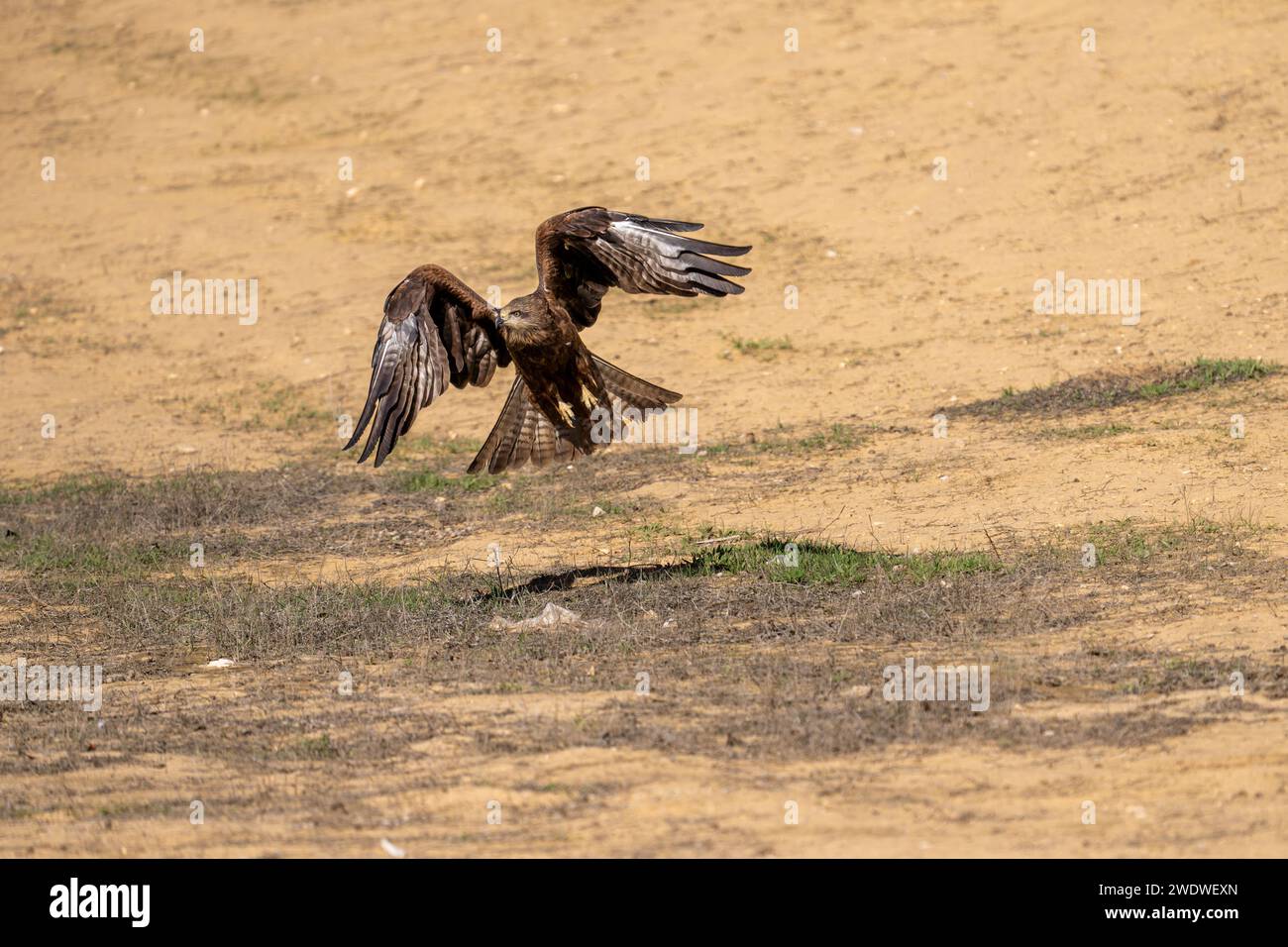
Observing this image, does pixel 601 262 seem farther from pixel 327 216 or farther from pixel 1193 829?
pixel 327 216

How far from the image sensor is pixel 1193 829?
16.6 feet

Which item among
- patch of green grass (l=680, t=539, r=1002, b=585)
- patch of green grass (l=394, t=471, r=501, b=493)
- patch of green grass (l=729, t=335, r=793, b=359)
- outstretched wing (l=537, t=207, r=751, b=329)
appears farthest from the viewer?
patch of green grass (l=729, t=335, r=793, b=359)

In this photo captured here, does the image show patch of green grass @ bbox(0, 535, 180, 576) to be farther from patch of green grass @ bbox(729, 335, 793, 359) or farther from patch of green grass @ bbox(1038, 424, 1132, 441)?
patch of green grass @ bbox(1038, 424, 1132, 441)

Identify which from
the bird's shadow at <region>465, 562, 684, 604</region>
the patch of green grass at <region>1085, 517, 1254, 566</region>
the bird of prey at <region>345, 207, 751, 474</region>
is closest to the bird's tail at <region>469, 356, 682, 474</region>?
the bird of prey at <region>345, 207, 751, 474</region>

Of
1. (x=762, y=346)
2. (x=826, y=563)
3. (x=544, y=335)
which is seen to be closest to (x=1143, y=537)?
(x=826, y=563)

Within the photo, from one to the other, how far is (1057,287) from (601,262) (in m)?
6.29

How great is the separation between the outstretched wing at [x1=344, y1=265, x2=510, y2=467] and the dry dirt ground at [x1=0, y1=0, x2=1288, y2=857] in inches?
41.9

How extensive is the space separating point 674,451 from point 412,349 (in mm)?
3762

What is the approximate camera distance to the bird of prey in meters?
8.17

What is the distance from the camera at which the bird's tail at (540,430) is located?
8977 millimetres

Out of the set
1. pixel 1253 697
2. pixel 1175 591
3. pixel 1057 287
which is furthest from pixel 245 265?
pixel 1253 697

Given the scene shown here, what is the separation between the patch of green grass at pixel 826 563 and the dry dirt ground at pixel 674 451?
43mm

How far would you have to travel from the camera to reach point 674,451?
11688mm

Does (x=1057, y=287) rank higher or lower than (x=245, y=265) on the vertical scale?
lower
